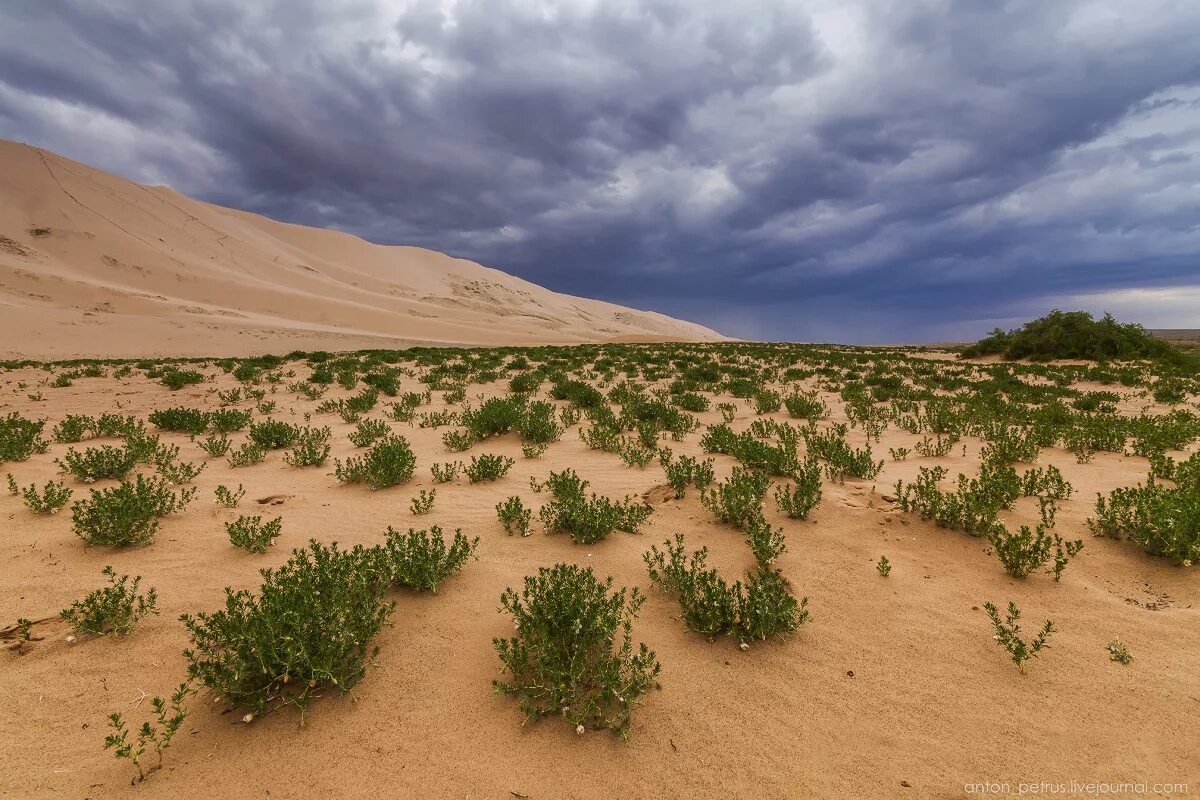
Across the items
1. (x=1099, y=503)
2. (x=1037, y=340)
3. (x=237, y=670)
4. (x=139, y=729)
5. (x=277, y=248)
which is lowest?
(x=139, y=729)

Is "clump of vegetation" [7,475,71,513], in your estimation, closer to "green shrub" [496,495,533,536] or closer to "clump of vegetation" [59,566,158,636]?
"clump of vegetation" [59,566,158,636]

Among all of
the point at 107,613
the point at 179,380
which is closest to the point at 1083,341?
the point at 107,613

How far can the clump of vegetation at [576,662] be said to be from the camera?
2.92 metres

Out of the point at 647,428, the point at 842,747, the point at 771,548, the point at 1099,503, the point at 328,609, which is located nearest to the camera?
the point at 842,747

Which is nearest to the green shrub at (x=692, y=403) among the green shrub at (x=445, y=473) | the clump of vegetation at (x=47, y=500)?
the green shrub at (x=445, y=473)

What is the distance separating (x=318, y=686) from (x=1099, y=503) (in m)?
6.71

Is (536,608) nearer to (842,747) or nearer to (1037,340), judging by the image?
(842,747)

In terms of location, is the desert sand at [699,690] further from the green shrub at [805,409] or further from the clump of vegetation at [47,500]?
the green shrub at [805,409]

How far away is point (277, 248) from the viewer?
9475 cm

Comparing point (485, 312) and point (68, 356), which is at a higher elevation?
point (485, 312)

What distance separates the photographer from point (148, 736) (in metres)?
2.78

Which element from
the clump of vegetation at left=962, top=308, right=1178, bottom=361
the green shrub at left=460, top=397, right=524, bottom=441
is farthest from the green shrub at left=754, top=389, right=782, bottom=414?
the clump of vegetation at left=962, top=308, right=1178, bottom=361

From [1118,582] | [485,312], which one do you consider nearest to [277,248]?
[485,312]

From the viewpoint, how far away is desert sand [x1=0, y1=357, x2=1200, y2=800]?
261 cm
